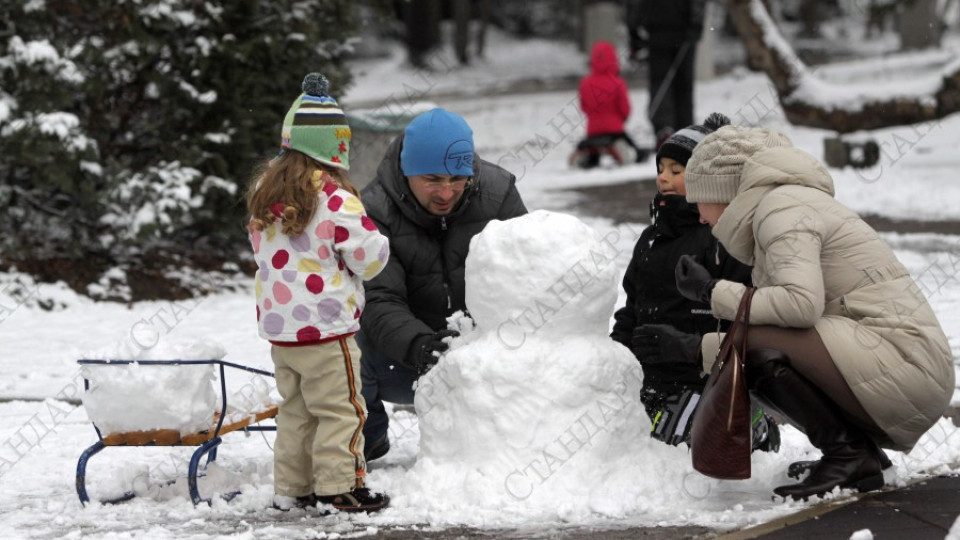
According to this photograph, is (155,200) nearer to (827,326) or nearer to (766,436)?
(766,436)

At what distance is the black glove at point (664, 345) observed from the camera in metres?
4.64

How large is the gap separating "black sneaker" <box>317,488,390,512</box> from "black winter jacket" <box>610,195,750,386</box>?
1196mm

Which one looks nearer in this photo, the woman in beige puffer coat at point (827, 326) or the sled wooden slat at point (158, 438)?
the woman in beige puffer coat at point (827, 326)

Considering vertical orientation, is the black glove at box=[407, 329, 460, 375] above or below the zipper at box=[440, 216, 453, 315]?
below

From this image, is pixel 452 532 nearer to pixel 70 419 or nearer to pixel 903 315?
pixel 903 315

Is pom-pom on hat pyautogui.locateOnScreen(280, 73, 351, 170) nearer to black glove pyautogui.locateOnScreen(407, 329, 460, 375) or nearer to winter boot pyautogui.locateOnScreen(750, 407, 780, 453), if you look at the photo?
black glove pyautogui.locateOnScreen(407, 329, 460, 375)

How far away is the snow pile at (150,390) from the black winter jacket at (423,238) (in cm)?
67

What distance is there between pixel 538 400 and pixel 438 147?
42.3 inches

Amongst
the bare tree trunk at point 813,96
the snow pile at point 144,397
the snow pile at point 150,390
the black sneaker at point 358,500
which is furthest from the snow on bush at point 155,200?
the bare tree trunk at point 813,96

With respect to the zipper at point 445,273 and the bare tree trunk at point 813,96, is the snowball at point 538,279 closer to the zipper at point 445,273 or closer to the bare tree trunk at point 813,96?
the zipper at point 445,273

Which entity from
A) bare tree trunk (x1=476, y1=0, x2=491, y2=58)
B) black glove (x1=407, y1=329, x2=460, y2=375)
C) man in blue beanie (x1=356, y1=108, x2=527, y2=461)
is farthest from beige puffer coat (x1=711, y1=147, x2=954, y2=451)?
bare tree trunk (x1=476, y1=0, x2=491, y2=58)

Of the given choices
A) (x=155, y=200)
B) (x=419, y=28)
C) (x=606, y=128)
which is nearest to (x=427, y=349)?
(x=155, y=200)

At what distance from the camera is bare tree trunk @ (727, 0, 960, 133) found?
1156cm

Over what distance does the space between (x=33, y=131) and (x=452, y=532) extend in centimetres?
509
